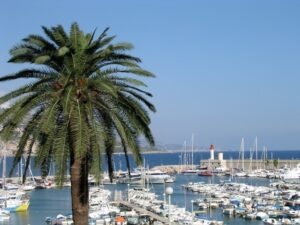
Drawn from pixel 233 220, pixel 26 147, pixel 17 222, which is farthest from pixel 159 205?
pixel 26 147

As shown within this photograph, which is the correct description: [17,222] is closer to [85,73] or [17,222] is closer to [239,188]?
[239,188]

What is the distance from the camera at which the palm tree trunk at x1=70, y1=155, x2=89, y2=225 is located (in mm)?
12648

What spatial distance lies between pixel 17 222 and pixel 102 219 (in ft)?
32.9

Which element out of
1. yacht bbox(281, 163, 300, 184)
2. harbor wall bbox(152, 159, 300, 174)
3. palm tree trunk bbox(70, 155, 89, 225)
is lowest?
yacht bbox(281, 163, 300, 184)

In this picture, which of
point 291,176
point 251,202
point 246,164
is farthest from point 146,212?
point 246,164

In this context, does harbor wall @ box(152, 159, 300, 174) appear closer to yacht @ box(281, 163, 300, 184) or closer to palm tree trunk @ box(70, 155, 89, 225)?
yacht @ box(281, 163, 300, 184)

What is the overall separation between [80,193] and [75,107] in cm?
206

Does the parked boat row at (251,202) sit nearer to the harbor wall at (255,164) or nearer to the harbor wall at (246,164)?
the harbor wall at (255,164)

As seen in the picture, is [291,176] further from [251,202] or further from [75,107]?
[75,107]

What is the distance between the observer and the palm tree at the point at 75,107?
12062 millimetres

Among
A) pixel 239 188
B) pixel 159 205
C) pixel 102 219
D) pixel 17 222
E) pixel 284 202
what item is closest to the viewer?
pixel 102 219

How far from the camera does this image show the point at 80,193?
42.1ft

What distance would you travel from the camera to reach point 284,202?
209 ft

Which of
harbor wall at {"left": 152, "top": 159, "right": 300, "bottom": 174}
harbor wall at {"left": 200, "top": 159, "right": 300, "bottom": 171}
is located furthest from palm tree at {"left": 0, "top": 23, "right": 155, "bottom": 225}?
harbor wall at {"left": 200, "top": 159, "right": 300, "bottom": 171}
